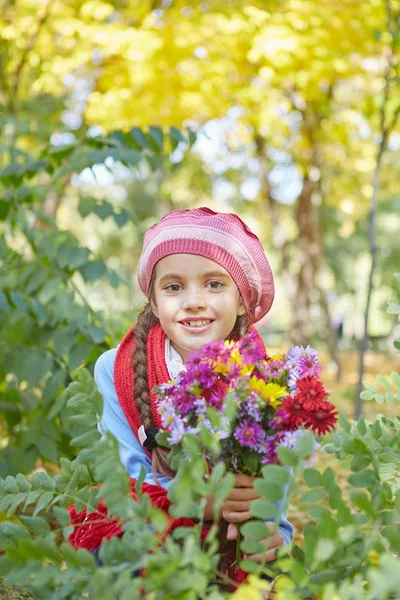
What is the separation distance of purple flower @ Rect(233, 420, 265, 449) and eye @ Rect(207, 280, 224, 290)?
62cm

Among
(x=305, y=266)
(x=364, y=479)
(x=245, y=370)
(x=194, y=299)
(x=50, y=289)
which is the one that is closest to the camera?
(x=364, y=479)

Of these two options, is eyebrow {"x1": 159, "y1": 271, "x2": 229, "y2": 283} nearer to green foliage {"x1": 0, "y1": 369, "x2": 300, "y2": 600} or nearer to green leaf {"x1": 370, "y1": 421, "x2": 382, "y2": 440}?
green leaf {"x1": 370, "y1": 421, "x2": 382, "y2": 440}

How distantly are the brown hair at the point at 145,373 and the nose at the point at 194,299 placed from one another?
200 millimetres

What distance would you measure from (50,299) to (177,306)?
1434 millimetres

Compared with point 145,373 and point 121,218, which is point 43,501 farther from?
point 121,218

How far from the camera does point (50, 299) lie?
3090 mm

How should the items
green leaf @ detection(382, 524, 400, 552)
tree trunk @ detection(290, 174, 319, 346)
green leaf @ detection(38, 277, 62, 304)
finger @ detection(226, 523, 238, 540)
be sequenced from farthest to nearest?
tree trunk @ detection(290, 174, 319, 346) < green leaf @ detection(38, 277, 62, 304) < finger @ detection(226, 523, 238, 540) < green leaf @ detection(382, 524, 400, 552)

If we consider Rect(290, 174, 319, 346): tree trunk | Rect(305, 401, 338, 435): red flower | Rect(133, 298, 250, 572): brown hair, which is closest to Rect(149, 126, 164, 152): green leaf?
Rect(133, 298, 250, 572): brown hair

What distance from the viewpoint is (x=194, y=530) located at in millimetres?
1035

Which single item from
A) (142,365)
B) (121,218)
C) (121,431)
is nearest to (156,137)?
(121,218)

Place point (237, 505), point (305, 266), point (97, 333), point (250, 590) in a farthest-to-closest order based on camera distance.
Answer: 1. point (305, 266)
2. point (97, 333)
3. point (237, 505)
4. point (250, 590)

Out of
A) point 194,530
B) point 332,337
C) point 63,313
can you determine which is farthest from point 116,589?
point 332,337

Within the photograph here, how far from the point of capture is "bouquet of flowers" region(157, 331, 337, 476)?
49.5 inches

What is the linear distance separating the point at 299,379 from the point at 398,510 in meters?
0.33
